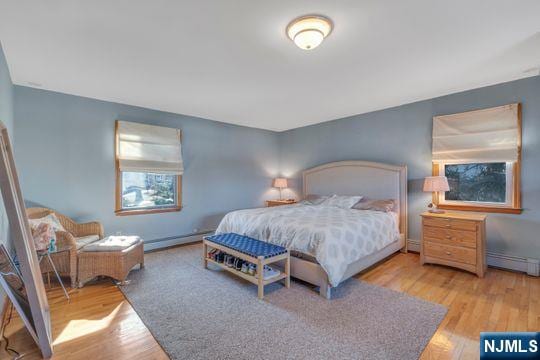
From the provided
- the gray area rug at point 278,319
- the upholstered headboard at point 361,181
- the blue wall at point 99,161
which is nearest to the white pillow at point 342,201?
the upholstered headboard at point 361,181

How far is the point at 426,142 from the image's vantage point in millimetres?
3955

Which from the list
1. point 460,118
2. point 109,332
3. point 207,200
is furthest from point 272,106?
point 109,332

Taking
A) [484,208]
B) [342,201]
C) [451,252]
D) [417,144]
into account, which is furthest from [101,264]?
[484,208]

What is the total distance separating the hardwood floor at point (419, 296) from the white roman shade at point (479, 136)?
5.13ft

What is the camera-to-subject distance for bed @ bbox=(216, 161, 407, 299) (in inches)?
102

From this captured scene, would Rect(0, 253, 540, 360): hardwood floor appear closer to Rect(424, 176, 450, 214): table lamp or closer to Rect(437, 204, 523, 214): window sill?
Rect(437, 204, 523, 214): window sill

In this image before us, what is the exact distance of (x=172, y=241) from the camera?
4492 mm

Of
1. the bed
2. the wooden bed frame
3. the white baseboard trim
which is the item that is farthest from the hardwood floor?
the wooden bed frame

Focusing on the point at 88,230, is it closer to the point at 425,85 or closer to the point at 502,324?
the point at 502,324

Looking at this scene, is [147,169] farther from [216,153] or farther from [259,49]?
[259,49]

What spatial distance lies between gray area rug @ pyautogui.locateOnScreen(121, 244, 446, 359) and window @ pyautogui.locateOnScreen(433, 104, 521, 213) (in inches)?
80.5

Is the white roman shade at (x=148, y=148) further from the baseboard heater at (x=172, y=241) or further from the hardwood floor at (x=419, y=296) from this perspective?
the hardwood floor at (x=419, y=296)

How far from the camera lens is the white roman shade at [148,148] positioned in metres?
3.96

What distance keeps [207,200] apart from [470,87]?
468 cm
